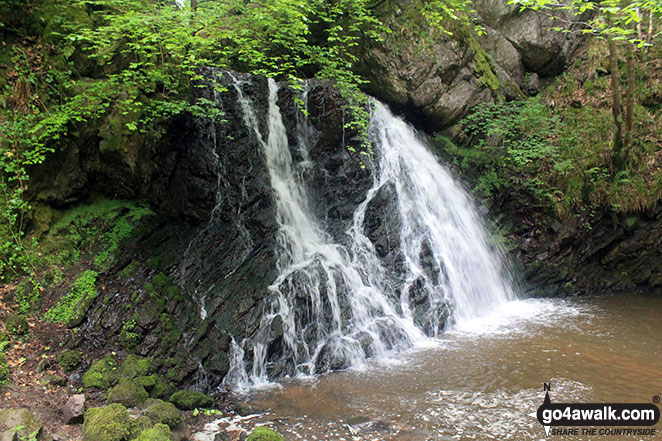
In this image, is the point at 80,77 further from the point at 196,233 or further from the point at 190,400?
the point at 190,400

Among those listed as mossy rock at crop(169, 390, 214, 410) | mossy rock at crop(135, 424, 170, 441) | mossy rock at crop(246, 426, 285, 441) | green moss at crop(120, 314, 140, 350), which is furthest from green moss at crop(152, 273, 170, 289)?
mossy rock at crop(246, 426, 285, 441)

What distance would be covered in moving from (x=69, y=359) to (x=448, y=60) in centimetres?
1005

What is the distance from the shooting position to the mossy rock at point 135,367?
16.0 ft

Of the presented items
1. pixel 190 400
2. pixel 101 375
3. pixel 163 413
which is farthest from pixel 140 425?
pixel 101 375

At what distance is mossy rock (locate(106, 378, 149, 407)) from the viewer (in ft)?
14.5

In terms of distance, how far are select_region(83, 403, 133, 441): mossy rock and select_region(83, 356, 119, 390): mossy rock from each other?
0.73 m

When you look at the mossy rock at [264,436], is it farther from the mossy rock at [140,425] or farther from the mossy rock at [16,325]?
the mossy rock at [16,325]

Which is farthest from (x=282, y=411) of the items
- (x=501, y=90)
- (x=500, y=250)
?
(x=501, y=90)

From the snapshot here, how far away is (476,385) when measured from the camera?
5.12m

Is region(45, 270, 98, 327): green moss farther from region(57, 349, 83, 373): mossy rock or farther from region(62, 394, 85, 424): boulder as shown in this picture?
region(62, 394, 85, 424): boulder

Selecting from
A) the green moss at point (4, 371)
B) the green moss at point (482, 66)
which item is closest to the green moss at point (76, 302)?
the green moss at point (4, 371)

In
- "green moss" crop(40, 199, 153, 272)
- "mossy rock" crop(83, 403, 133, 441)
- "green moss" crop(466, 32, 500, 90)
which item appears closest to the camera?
"mossy rock" crop(83, 403, 133, 441)

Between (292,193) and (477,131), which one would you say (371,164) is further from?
(477,131)

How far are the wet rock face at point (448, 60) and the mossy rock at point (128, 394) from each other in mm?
8160
